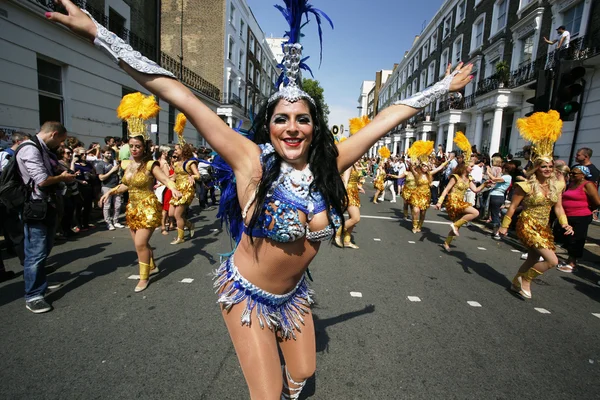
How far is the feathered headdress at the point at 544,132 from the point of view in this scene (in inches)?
170

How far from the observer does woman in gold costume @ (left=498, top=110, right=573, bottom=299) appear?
13.9 feet

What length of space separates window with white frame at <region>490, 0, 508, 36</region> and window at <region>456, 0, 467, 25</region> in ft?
18.2

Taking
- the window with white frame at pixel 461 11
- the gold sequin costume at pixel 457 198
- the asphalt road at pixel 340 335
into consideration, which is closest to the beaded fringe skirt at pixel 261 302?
the asphalt road at pixel 340 335

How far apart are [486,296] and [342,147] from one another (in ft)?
12.0

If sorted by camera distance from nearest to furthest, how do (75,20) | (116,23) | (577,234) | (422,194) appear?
(75,20) → (577,234) → (422,194) → (116,23)

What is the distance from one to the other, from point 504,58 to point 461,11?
9.85 m

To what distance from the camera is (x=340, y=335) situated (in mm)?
3160

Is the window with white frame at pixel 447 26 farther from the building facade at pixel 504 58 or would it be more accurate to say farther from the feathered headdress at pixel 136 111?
the feathered headdress at pixel 136 111

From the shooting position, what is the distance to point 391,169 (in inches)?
720

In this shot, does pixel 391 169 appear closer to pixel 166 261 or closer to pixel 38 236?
pixel 166 261

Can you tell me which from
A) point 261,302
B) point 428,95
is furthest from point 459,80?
point 261,302

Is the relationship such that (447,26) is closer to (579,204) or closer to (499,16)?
(499,16)

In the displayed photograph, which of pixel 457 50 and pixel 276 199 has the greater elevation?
pixel 457 50

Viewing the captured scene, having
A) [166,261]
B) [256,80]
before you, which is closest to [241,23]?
[256,80]
